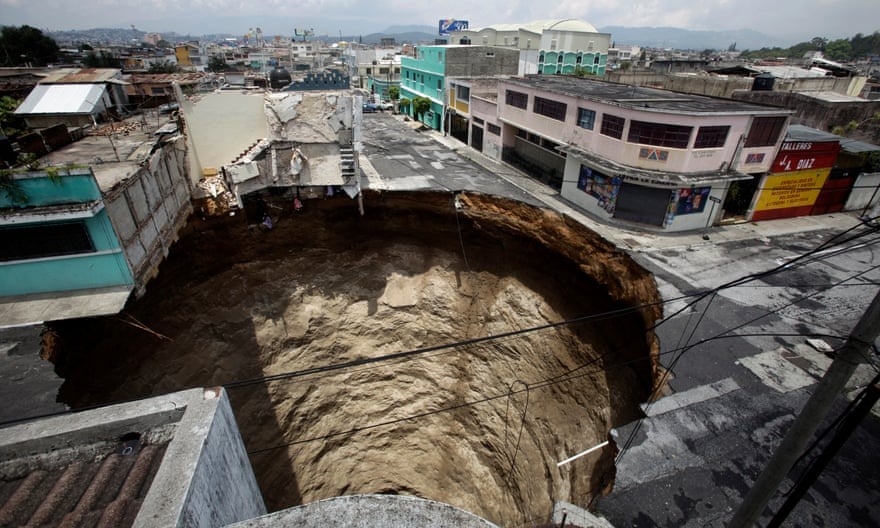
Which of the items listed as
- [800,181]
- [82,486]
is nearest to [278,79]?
[82,486]

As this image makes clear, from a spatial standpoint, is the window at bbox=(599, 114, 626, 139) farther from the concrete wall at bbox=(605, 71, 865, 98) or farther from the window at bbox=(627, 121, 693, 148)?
the concrete wall at bbox=(605, 71, 865, 98)

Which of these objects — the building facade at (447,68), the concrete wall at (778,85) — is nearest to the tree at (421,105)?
the building facade at (447,68)

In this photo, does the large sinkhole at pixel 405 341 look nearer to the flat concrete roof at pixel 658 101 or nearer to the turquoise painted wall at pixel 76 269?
the turquoise painted wall at pixel 76 269

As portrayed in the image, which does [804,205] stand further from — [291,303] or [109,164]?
[109,164]

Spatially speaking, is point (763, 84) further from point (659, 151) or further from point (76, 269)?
point (76, 269)

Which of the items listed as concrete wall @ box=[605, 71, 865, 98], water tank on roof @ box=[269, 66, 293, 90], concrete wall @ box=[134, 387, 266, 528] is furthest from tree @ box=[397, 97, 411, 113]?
concrete wall @ box=[134, 387, 266, 528]
